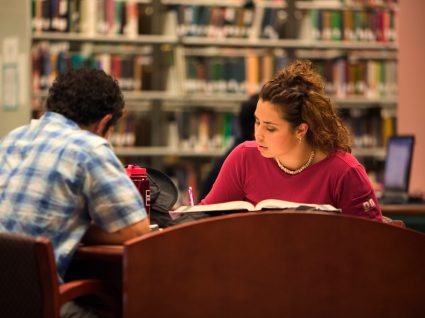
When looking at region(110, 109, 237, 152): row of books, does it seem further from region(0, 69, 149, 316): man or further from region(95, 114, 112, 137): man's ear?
region(0, 69, 149, 316): man

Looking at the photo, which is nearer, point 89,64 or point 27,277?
point 27,277

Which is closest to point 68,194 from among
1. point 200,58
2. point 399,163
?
point 399,163

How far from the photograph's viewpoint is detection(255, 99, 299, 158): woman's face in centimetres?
305

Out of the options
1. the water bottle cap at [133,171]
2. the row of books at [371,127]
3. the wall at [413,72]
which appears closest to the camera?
the water bottle cap at [133,171]

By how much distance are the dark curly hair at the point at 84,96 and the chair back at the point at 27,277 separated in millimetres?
552

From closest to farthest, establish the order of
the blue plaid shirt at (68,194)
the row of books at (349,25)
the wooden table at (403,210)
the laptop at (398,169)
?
the blue plaid shirt at (68,194) → the wooden table at (403,210) → the laptop at (398,169) → the row of books at (349,25)

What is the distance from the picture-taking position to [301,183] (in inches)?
121

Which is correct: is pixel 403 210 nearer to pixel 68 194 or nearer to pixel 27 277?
pixel 68 194

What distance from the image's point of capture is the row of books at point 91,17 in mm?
6477

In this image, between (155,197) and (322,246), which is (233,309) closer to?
(322,246)

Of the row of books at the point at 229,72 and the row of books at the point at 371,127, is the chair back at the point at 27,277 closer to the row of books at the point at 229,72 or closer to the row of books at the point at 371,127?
the row of books at the point at 229,72

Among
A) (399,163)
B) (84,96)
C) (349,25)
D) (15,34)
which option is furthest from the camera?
(349,25)

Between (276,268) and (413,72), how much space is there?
450 cm

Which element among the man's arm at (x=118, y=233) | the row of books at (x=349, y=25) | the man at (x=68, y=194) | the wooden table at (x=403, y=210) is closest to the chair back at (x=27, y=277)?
the man at (x=68, y=194)
